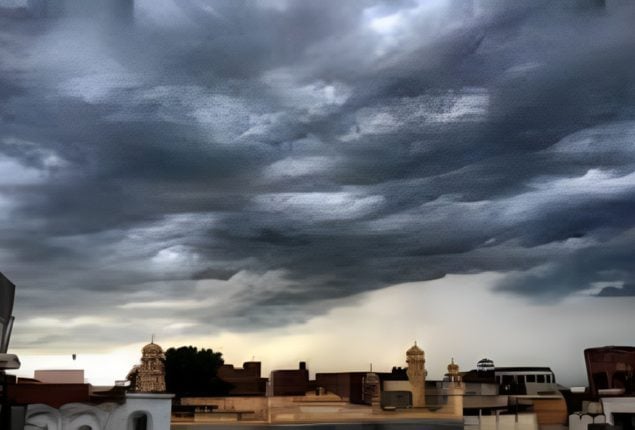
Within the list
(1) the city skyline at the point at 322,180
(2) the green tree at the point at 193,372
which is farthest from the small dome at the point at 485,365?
(2) the green tree at the point at 193,372

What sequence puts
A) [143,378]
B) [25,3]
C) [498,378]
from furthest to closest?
1. [498,378]
2. [25,3]
3. [143,378]

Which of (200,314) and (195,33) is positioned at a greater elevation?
(195,33)

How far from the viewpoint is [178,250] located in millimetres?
8148

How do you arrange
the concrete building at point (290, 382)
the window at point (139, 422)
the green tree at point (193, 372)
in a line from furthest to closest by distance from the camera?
the concrete building at point (290, 382), the green tree at point (193, 372), the window at point (139, 422)

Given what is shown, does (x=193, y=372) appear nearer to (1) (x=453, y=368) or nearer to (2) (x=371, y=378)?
(2) (x=371, y=378)

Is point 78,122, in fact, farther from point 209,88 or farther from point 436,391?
point 436,391

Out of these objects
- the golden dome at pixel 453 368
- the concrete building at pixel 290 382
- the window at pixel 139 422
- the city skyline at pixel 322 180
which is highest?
the city skyline at pixel 322 180

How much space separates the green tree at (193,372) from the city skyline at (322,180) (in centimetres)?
13

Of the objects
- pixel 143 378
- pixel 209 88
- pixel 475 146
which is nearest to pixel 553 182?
pixel 475 146

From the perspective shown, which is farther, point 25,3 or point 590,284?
point 590,284

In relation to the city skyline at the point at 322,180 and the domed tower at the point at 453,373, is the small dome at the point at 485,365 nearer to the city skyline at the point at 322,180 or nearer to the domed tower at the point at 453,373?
the city skyline at the point at 322,180

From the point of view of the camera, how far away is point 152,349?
7.15m

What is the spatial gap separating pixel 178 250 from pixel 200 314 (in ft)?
1.98

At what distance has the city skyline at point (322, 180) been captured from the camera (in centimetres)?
795
